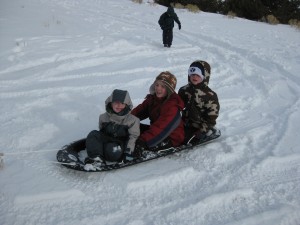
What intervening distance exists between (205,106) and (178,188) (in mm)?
1307

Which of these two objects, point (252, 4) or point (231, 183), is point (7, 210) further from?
point (252, 4)

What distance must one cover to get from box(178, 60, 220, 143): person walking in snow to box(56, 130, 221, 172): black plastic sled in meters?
0.15

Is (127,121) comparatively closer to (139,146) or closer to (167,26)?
(139,146)

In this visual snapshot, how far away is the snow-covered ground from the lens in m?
3.28

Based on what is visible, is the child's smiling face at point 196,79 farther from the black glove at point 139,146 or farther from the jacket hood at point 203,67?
the black glove at point 139,146

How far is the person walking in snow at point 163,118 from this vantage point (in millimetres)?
4109

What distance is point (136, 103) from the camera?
19.1ft

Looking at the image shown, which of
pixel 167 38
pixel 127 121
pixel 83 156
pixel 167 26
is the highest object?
pixel 167 26

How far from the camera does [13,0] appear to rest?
1312cm

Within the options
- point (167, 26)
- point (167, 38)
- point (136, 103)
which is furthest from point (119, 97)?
point (167, 26)

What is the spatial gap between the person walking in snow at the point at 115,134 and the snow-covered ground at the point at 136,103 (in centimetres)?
20

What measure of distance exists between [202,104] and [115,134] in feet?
4.01

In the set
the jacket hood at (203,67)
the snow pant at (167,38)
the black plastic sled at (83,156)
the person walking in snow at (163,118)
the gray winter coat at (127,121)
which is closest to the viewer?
the black plastic sled at (83,156)

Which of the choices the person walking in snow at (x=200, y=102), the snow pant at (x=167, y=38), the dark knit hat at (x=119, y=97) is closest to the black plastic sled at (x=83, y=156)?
the person walking in snow at (x=200, y=102)
